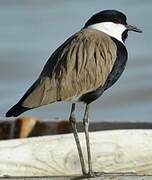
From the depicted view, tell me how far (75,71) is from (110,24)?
17.1 inches

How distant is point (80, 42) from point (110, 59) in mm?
161

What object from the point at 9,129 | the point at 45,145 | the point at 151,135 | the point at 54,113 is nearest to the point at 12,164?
the point at 45,145

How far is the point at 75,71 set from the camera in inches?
180

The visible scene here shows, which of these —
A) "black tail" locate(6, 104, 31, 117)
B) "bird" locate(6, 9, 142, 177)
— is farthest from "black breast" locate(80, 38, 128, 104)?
"black tail" locate(6, 104, 31, 117)

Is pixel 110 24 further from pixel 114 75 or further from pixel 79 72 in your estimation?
pixel 79 72

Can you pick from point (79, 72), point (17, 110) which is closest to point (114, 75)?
point (79, 72)

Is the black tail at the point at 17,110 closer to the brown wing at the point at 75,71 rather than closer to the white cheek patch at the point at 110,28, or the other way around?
the brown wing at the point at 75,71

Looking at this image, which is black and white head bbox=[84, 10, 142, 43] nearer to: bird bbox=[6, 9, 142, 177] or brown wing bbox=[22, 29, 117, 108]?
bird bbox=[6, 9, 142, 177]

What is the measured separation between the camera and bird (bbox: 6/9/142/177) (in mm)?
4527

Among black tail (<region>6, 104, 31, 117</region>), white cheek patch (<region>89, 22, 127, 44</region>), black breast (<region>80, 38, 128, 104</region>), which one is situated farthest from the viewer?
white cheek patch (<region>89, 22, 127, 44</region>)

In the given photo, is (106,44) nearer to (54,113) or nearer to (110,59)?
(110,59)

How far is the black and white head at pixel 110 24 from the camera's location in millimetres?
4879

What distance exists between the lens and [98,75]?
462 cm

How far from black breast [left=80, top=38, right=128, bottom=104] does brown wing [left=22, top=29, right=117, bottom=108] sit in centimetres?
4
